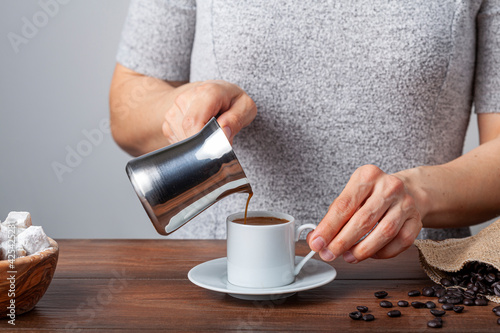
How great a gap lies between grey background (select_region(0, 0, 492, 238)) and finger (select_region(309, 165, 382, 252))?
65.3 inches

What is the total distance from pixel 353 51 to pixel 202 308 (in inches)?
26.5

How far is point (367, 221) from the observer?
82 cm

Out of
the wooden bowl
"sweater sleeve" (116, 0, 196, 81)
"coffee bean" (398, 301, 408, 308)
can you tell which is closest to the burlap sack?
"coffee bean" (398, 301, 408, 308)

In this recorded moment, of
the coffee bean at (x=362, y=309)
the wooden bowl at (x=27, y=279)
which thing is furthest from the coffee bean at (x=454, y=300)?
the wooden bowl at (x=27, y=279)

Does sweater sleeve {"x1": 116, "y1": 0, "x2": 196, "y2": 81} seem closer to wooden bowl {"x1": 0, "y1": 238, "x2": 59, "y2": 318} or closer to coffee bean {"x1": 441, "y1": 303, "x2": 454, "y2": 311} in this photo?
wooden bowl {"x1": 0, "y1": 238, "x2": 59, "y2": 318}

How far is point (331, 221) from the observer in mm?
810

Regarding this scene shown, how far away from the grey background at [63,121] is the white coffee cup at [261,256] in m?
1.70

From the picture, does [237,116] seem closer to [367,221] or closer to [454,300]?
[367,221]

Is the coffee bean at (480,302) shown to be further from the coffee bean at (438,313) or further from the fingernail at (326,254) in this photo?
the fingernail at (326,254)

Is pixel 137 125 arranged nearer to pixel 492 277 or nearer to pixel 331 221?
pixel 331 221

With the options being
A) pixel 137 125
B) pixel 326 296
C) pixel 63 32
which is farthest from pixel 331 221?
pixel 63 32

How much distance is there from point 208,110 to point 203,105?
0.04 feet

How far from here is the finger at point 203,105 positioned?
0.91 metres

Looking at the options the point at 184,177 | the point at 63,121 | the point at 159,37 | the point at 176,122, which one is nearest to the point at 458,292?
the point at 184,177
